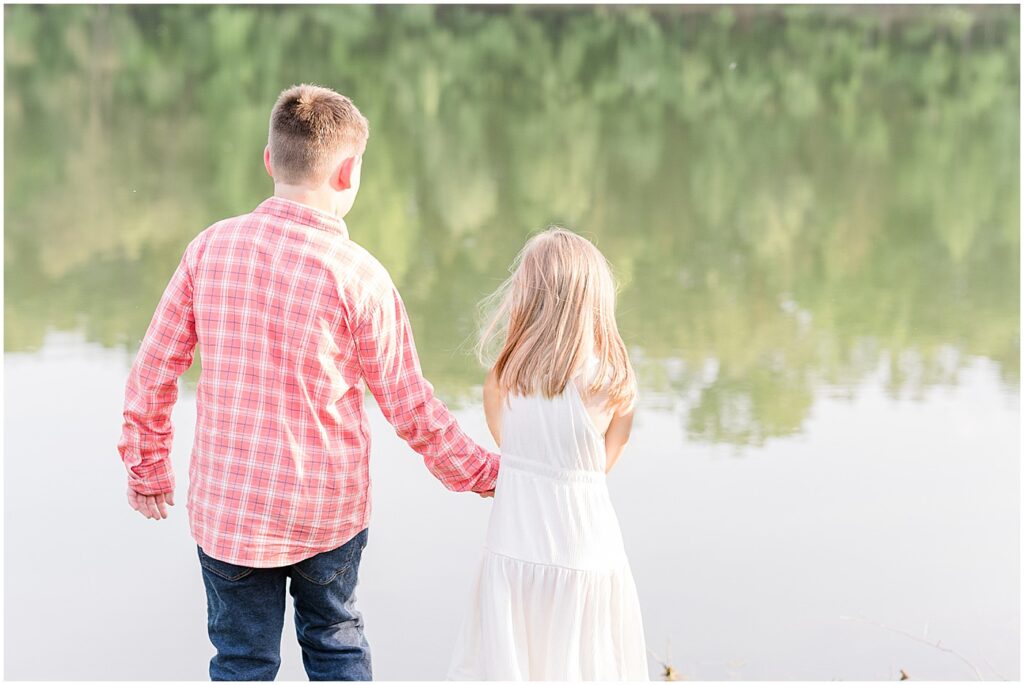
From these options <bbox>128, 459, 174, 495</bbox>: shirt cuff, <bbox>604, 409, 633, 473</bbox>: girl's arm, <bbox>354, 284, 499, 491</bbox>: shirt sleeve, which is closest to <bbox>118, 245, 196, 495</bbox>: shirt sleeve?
<bbox>128, 459, 174, 495</bbox>: shirt cuff

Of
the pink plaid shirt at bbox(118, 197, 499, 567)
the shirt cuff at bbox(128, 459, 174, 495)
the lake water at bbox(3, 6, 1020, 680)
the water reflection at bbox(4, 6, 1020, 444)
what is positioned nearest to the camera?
the pink plaid shirt at bbox(118, 197, 499, 567)

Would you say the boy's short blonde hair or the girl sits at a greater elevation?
the boy's short blonde hair

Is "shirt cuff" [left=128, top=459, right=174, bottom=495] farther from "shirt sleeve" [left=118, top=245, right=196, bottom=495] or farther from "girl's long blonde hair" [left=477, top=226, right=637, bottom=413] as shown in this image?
"girl's long blonde hair" [left=477, top=226, right=637, bottom=413]

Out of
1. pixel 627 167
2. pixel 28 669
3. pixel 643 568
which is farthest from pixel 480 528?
pixel 627 167

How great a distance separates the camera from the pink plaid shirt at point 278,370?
1787mm

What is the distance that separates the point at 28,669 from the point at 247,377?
0.98 meters

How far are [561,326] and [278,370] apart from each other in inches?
16.7

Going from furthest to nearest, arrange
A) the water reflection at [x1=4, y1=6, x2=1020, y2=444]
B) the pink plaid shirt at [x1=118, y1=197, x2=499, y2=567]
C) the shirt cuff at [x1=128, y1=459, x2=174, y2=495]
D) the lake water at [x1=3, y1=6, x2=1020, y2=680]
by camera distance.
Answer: the water reflection at [x1=4, y1=6, x2=1020, y2=444] < the lake water at [x1=3, y1=6, x2=1020, y2=680] < the shirt cuff at [x1=128, y1=459, x2=174, y2=495] < the pink plaid shirt at [x1=118, y1=197, x2=499, y2=567]

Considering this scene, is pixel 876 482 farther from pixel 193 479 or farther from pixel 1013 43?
pixel 1013 43

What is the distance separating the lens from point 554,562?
6.31ft

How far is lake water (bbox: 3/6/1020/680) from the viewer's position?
8.73 feet

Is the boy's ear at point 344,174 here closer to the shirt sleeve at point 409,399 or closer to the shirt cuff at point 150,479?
the shirt sleeve at point 409,399

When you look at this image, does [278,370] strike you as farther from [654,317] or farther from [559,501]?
[654,317]

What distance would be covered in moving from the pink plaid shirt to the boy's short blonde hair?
0.18 feet
